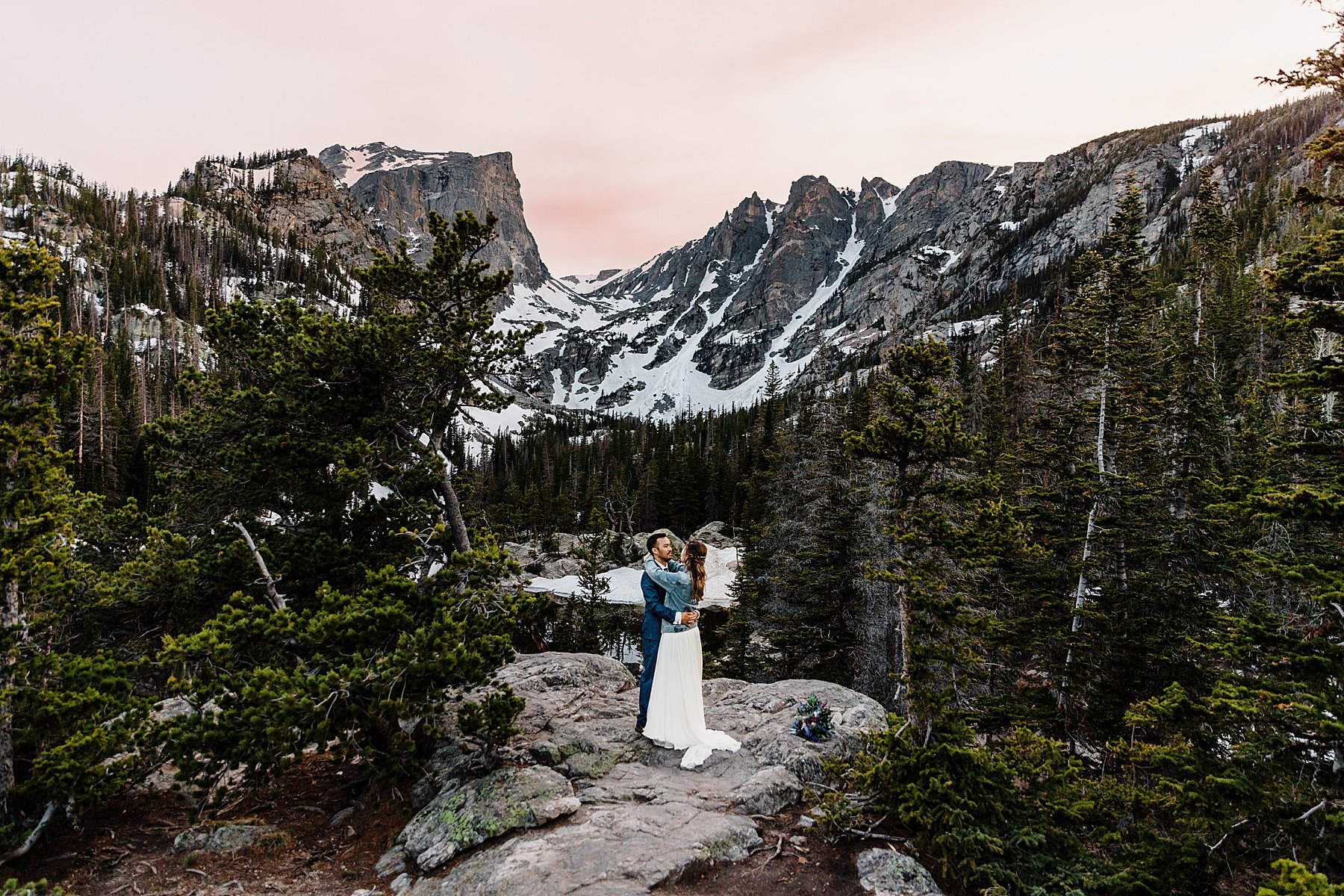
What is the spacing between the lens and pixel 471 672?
25.2 feet

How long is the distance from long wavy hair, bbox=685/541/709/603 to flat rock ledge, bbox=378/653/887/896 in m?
2.39

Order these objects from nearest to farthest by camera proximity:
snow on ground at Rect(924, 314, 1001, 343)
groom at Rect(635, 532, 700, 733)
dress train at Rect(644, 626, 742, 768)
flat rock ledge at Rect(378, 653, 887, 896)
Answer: flat rock ledge at Rect(378, 653, 887, 896) → groom at Rect(635, 532, 700, 733) → dress train at Rect(644, 626, 742, 768) → snow on ground at Rect(924, 314, 1001, 343)

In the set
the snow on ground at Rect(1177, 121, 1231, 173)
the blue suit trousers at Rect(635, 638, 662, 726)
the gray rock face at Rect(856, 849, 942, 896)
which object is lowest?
the gray rock face at Rect(856, 849, 942, 896)

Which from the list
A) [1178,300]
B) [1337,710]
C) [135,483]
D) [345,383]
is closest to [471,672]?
[345,383]

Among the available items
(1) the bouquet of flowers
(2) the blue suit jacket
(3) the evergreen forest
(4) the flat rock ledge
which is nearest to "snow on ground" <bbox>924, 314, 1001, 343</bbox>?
(3) the evergreen forest

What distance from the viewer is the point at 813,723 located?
870 centimetres

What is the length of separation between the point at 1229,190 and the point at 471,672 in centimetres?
16537

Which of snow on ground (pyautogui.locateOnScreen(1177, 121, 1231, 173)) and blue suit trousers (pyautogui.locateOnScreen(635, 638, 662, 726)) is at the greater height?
snow on ground (pyautogui.locateOnScreen(1177, 121, 1231, 173))

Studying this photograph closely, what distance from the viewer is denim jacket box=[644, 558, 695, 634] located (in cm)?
806

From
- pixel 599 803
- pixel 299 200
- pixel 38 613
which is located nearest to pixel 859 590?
pixel 599 803

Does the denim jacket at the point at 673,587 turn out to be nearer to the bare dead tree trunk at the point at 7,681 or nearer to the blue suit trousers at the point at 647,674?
the blue suit trousers at the point at 647,674

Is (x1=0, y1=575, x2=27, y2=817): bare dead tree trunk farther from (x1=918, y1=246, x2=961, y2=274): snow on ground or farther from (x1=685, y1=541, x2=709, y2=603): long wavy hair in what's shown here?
(x1=918, y1=246, x2=961, y2=274): snow on ground

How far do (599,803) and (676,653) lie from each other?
2091 millimetres

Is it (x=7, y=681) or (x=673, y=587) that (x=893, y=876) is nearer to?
(x=673, y=587)
